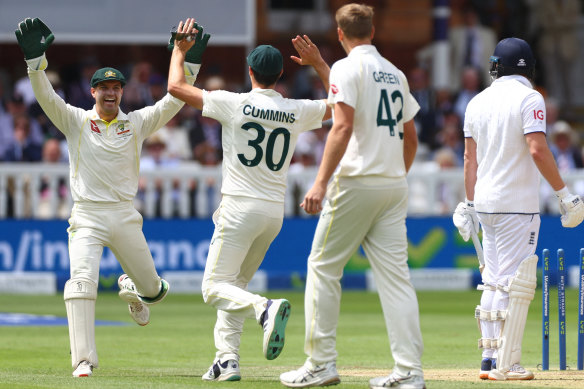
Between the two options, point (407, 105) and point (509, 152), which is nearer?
point (407, 105)

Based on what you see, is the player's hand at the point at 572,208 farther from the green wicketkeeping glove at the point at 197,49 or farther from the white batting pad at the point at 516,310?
the green wicketkeeping glove at the point at 197,49

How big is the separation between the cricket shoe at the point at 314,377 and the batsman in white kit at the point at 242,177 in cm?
64

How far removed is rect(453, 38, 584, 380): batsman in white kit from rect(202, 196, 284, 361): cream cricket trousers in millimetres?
1371

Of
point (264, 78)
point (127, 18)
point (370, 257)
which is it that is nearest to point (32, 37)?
point (264, 78)

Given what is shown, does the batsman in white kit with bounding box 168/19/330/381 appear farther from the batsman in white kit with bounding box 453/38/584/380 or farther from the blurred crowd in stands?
the blurred crowd in stands

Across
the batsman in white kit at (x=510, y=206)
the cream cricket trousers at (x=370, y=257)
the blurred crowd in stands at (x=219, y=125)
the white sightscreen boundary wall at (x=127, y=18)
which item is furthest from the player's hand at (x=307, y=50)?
the white sightscreen boundary wall at (x=127, y=18)

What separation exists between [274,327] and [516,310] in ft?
5.22

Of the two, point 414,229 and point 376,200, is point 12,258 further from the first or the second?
point 376,200

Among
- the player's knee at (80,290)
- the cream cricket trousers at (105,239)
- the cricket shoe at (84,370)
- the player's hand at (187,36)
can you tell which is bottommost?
the cricket shoe at (84,370)

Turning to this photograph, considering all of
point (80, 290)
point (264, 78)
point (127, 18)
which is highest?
point (127, 18)

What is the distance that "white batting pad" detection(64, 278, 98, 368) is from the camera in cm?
841

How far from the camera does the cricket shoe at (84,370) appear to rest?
825 cm

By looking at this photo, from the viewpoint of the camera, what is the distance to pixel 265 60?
8023 millimetres

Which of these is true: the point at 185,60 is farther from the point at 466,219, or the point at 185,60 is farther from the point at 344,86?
the point at 466,219
